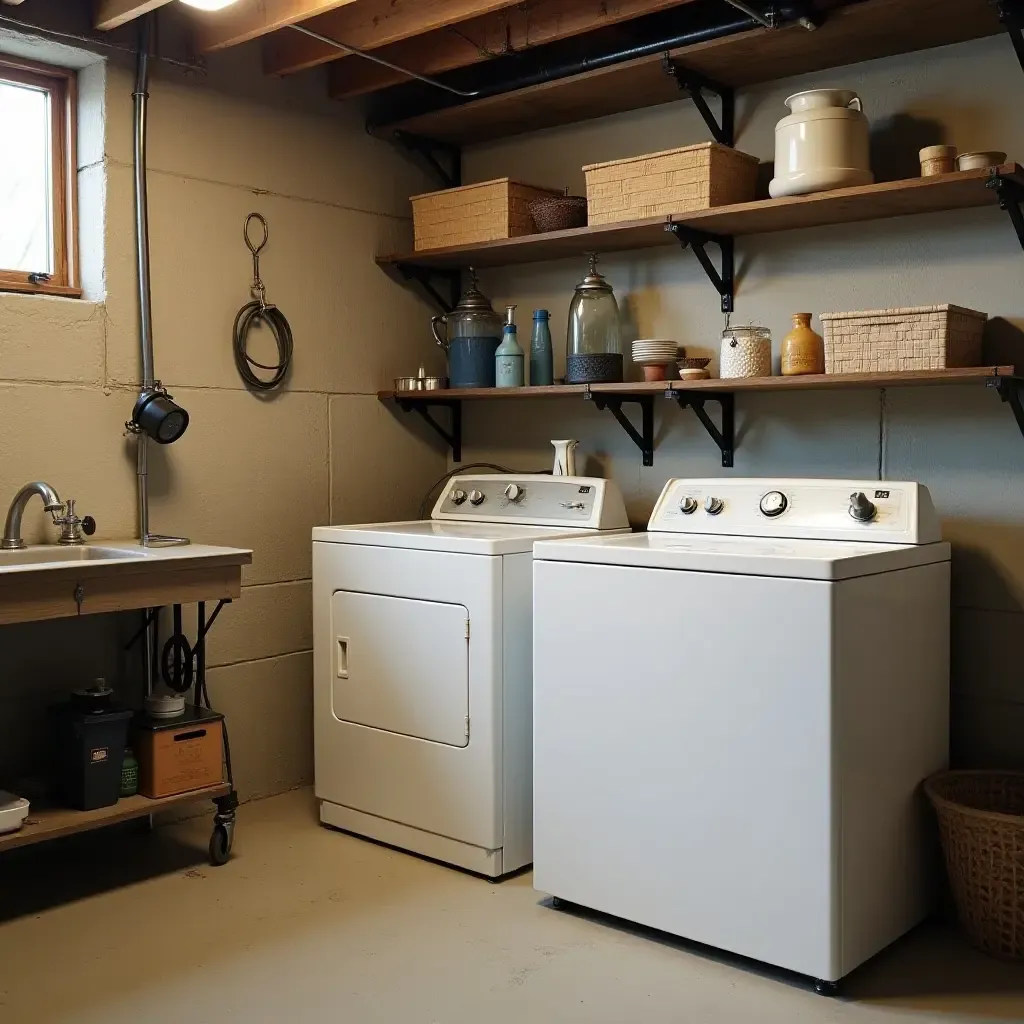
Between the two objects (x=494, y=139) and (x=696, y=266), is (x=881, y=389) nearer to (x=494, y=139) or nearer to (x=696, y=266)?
(x=696, y=266)

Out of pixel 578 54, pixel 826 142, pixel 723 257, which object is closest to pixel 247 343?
pixel 578 54

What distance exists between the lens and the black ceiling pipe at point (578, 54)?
3084 mm

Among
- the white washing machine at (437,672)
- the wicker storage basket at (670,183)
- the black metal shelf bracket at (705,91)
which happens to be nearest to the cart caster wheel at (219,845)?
the white washing machine at (437,672)

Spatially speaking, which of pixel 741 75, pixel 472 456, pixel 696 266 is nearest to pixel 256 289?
pixel 472 456

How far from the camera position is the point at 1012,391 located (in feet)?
8.82

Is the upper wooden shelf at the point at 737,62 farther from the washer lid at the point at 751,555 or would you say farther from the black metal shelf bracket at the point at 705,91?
the washer lid at the point at 751,555

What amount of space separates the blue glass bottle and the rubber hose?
0.77 meters

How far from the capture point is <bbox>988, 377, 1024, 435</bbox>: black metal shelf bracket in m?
2.61

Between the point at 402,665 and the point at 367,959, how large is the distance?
0.85 m

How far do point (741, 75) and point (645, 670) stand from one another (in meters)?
1.74

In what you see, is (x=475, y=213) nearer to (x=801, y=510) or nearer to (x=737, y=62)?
(x=737, y=62)

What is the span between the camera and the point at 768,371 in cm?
309

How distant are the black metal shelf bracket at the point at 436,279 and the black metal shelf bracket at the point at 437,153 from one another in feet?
1.05

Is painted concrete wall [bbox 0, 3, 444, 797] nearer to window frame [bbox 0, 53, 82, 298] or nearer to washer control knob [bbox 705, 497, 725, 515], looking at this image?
window frame [bbox 0, 53, 82, 298]
